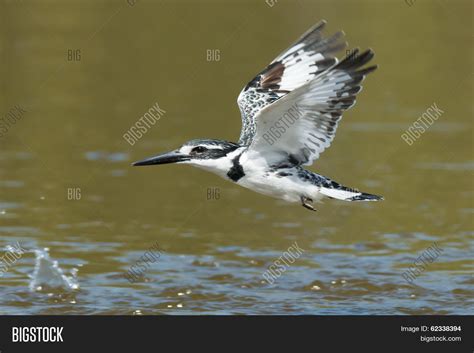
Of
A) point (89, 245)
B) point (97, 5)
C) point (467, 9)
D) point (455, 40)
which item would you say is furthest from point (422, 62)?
point (89, 245)

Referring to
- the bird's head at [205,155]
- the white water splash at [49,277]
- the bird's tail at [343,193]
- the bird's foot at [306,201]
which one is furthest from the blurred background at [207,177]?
the bird's head at [205,155]

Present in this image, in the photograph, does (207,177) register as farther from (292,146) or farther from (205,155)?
(205,155)

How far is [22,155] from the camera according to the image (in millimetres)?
17219

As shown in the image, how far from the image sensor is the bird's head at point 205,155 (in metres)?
9.95

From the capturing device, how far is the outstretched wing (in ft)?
37.4

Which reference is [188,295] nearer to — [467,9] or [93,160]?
[93,160]

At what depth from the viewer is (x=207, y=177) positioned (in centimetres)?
1650

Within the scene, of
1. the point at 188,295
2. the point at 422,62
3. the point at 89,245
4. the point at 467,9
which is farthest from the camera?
the point at 467,9

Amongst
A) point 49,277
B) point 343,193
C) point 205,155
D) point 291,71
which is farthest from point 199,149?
point 49,277

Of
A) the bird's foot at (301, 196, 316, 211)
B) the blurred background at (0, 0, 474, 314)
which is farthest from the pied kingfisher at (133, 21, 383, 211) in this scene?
the blurred background at (0, 0, 474, 314)

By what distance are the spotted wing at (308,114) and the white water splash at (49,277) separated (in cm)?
297

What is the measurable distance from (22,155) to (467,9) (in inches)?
601

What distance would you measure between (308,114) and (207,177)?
6687 millimetres

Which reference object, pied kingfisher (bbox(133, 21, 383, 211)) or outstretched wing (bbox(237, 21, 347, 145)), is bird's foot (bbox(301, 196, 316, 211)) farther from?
outstretched wing (bbox(237, 21, 347, 145))
